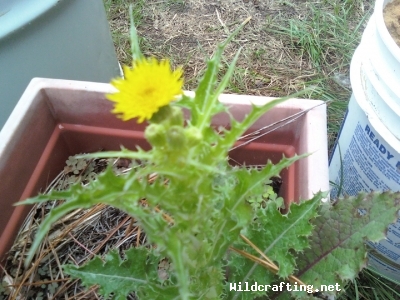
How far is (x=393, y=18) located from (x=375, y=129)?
0.91 feet

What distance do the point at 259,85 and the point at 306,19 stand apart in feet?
1.48

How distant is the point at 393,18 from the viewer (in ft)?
3.29

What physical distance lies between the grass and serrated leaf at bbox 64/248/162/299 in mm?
988

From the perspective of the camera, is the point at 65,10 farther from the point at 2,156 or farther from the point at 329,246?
the point at 329,246

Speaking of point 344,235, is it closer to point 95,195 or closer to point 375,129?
point 375,129

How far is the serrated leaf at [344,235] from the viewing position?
0.77 meters

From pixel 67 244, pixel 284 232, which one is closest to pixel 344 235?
pixel 284 232

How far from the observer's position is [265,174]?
23.5 inches

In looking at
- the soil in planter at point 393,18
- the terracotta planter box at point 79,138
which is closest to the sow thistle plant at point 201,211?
the terracotta planter box at point 79,138

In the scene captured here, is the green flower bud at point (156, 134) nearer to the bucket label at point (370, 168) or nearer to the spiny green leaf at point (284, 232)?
the spiny green leaf at point (284, 232)

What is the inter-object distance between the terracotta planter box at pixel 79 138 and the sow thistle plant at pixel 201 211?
4.2 inches

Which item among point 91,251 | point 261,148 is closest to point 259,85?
point 261,148

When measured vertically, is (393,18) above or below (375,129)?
above

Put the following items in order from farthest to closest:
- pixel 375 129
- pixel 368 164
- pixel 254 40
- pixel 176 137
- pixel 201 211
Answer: pixel 254 40, pixel 368 164, pixel 375 129, pixel 201 211, pixel 176 137
